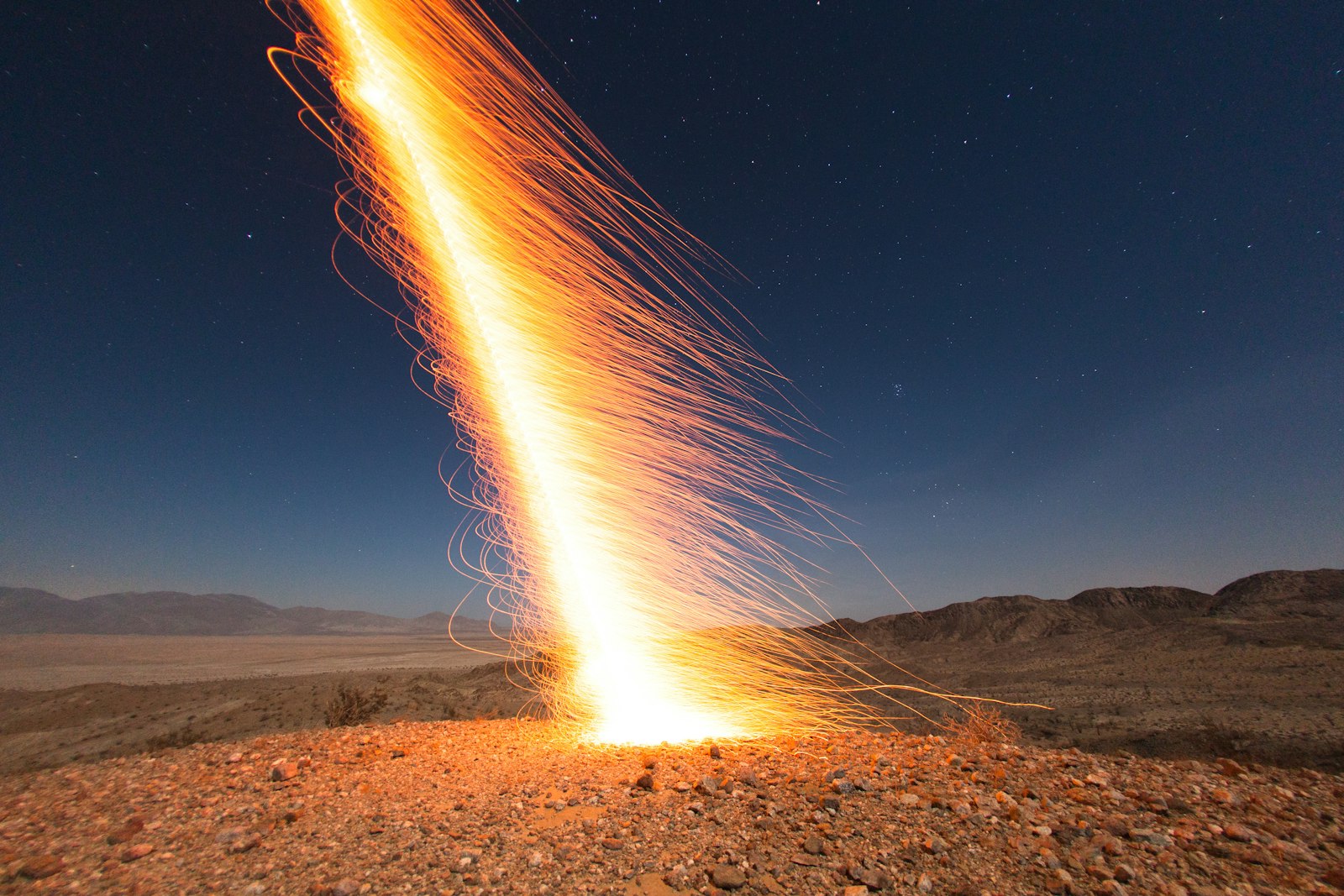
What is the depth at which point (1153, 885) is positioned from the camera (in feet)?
9.21

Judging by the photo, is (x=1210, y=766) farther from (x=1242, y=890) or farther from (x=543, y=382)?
(x=543, y=382)

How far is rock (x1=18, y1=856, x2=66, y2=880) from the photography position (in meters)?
3.20

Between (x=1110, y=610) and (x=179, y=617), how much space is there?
607ft

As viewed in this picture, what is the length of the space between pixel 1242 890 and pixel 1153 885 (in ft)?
1.37

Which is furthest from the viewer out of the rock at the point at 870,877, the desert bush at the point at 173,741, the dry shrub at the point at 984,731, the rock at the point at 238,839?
the desert bush at the point at 173,741

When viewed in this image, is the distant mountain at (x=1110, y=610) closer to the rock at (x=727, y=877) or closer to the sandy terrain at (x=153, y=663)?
the rock at (x=727, y=877)

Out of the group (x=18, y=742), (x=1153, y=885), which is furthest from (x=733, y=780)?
(x=18, y=742)

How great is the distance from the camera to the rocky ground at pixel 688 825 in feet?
9.96

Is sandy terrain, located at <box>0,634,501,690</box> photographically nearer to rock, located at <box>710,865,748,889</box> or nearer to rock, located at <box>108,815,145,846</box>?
rock, located at <box>108,815,145,846</box>

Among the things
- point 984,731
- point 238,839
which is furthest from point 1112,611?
point 238,839

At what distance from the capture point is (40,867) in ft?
10.7

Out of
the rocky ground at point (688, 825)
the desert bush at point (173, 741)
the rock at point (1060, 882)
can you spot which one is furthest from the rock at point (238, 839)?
the rock at point (1060, 882)

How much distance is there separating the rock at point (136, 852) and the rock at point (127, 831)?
22 cm

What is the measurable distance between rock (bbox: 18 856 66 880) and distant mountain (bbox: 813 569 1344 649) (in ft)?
105
